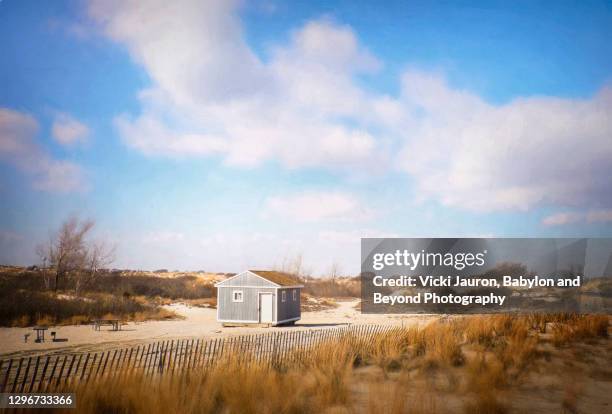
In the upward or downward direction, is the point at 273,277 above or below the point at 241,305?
above

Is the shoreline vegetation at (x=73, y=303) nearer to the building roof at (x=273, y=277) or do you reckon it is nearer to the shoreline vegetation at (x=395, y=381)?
the building roof at (x=273, y=277)

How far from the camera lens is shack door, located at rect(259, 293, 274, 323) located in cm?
3102

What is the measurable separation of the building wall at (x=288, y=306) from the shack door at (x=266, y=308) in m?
0.47

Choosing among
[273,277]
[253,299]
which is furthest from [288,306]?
[253,299]

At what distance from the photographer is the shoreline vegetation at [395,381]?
27.3ft

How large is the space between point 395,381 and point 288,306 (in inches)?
890

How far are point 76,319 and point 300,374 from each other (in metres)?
25.6

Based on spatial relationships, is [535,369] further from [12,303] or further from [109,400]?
[12,303]

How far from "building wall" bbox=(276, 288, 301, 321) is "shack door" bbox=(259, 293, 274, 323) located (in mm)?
469

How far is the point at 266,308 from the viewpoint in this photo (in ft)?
102

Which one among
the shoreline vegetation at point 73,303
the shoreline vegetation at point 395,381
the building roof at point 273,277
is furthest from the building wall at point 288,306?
the shoreline vegetation at point 395,381

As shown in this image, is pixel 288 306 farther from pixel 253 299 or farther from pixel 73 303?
pixel 73 303

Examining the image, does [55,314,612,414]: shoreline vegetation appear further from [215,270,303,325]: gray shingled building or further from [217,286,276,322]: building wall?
[217,286,276,322]: building wall

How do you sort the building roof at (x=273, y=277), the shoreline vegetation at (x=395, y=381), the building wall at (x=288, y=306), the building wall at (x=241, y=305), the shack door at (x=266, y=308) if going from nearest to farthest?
1. the shoreline vegetation at (x=395, y=381)
2. the shack door at (x=266, y=308)
3. the building wall at (x=241, y=305)
4. the building wall at (x=288, y=306)
5. the building roof at (x=273, y=277)
